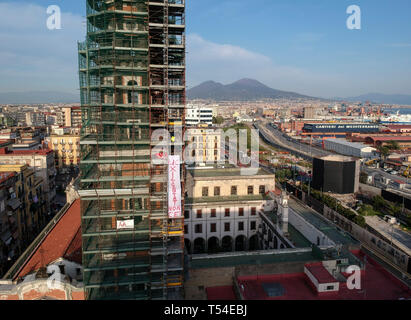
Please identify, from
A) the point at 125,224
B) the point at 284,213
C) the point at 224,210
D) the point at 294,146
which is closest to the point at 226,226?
the point at 224,210

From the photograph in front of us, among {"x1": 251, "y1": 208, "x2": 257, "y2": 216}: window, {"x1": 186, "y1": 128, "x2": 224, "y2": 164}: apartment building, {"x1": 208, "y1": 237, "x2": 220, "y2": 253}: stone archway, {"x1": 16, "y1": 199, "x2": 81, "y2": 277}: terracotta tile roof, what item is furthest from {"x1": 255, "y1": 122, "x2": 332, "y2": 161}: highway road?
{"x1": 16, "y1": 199, "x2": 81, "y2": 277}: terracotta tile roof

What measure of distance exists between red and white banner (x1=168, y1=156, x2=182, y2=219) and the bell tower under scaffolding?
325mm

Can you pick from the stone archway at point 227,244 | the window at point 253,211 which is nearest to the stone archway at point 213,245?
the stone archway at point 227,244

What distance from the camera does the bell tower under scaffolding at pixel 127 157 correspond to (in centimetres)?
1836

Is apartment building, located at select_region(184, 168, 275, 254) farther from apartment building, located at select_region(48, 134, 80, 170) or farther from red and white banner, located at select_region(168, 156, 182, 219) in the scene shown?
apartment building, located at select_region(48, 134, 80, 170)

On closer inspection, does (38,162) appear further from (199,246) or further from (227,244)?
(227,244)

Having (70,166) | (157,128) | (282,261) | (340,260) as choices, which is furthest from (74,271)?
(70,166)

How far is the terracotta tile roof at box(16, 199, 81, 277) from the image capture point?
69.4 ft

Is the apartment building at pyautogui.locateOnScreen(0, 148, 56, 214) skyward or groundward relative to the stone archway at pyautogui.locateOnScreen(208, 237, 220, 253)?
skyward

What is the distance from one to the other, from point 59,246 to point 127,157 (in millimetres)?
10503

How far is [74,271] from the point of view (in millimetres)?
21172

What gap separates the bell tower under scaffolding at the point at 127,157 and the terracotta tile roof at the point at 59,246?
14.5 feet

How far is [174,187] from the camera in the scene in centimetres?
1873

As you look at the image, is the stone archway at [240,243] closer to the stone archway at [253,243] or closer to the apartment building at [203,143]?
the stone archway at [253,243]
